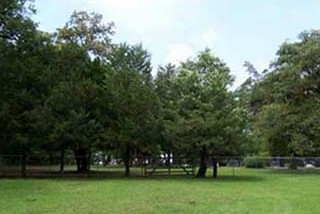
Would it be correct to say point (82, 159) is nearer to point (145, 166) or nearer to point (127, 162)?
point (127, 162)

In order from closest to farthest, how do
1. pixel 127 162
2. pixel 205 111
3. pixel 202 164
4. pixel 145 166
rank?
1. pixel 205 111
2. pixel 202 164
3. pixel 127 162
4. pixel 145 166

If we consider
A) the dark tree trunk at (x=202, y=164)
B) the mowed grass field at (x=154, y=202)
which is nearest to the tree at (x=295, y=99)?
the dark tree trunk at (x=202, y=164)

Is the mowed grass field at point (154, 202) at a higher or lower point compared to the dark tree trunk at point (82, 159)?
lower

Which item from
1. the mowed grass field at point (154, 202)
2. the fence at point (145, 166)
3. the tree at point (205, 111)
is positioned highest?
the tree at point (205, 111)

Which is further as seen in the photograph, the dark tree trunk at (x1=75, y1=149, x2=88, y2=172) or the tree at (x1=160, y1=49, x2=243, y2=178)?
the dark tree trunk at (x1=75, y1=149, x2=88, y2=172)

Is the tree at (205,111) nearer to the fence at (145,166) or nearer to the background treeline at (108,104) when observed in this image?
the background treeline at (108,104)

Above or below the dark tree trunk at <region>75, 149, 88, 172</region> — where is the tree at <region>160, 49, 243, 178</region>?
above

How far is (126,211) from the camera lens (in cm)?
1298

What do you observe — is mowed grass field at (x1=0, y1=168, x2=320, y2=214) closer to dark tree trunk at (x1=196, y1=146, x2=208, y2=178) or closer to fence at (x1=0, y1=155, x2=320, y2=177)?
dark tree trunk at (x1=196, y1=146, x2=208, y2=178)

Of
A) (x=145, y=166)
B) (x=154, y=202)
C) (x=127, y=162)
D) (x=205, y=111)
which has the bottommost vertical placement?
(x=154, y=202)

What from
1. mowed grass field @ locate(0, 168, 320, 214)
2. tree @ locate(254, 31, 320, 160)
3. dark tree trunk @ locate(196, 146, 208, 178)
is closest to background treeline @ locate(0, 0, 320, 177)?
dark tree trunk @ locate(196, 146, 208, 178)

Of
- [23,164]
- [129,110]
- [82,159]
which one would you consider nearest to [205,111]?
[129,110]

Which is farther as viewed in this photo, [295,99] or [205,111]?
[295,99]

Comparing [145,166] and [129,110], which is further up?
[129,110]
